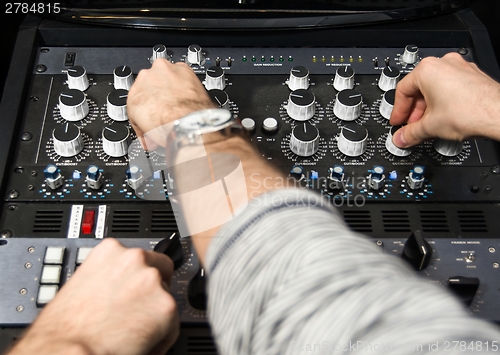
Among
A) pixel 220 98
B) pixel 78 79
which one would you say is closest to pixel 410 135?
pixel 220 98

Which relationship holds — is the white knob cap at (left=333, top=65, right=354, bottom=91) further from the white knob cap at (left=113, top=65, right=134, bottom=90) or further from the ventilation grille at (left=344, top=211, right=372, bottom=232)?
the white knob cap at (left=113, top=65, right=134, bottom=90)

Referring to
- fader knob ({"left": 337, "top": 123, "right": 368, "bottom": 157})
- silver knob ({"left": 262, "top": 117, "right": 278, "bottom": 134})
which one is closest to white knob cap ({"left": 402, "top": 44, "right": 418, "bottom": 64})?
fader knob ({"left": 337, "top": 123, "right": 368, "bottom": 157})

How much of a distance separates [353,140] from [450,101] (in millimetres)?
211

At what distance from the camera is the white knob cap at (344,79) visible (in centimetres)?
133

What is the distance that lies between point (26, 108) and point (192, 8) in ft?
1.52

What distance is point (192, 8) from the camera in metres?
1.40

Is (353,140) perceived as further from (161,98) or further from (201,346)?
(201,346)

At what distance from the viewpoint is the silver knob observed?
126 centimetres

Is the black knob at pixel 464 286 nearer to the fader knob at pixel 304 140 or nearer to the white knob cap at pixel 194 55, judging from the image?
the fader knob at pixel 304 140

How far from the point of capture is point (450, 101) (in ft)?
3.80

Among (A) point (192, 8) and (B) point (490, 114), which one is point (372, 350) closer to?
(B) point (490, 114)

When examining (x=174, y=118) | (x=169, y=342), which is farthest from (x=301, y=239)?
(x=174, y=118)

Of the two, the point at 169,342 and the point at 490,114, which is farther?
the point at 490,114

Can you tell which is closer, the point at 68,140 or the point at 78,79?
the point at 68,140
